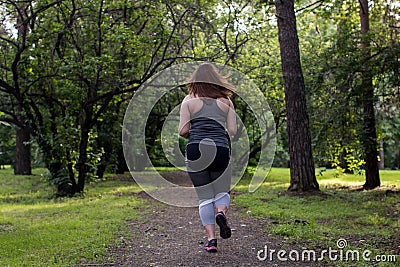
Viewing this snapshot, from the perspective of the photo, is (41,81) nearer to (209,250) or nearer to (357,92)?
(357,92)

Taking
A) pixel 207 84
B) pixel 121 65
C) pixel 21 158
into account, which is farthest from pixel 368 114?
pixel 21 158

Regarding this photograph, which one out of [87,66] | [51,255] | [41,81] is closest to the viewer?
[51,255]

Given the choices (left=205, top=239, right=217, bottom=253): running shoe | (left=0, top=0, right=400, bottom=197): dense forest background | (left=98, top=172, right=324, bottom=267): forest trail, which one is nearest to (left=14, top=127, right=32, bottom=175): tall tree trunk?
(left=0, top=0, right=400, bottom=197): dense forest background

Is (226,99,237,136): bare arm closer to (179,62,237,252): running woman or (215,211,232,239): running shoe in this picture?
(179,62,237,252): running woman

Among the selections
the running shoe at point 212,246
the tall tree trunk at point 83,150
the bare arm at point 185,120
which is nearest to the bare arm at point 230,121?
the bare arm at point 185,120

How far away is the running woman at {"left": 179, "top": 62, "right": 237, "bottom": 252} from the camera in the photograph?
5223 mm

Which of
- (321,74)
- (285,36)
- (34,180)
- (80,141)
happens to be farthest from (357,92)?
(34,180)

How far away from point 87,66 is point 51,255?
5986 millimetres

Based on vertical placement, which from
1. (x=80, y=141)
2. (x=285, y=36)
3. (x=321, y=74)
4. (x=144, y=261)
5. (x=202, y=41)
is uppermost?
(x=202, y=41)

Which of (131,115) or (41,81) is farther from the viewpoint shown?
Answer: (131,115)

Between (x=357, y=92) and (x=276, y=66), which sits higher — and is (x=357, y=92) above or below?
below

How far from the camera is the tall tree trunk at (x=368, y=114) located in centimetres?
1159

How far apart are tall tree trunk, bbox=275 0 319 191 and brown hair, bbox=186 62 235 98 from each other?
6212mm

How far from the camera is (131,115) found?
16250 mm
